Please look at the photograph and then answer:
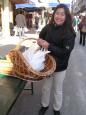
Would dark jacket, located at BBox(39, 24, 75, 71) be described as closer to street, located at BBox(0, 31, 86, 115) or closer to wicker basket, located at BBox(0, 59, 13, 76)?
wicker basket, located at BBox(0, 59, 13, 76)

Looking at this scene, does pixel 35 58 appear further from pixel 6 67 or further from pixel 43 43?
pixel 6 67

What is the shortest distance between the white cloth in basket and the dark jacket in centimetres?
19

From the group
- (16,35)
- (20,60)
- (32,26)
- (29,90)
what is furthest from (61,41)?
(32,26)

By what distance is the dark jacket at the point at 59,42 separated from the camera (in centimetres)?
429

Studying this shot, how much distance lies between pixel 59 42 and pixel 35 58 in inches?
20.2

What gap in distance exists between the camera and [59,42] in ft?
14.4

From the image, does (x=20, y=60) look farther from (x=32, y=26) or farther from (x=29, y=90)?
(x=32, y=26)

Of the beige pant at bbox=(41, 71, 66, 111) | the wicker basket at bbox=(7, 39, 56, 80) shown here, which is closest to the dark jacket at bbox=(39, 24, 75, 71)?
the beige pant at bbox=(41, 71, 66, 111)

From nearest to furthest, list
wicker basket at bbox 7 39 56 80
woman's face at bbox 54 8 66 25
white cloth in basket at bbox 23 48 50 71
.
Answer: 1. wicker basket at bbox 7 39 56 80
2. white cloth in basket at bbox 23 48 50 71
3. woman's face at bbox 54 8 66 25

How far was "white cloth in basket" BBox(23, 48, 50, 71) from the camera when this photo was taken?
3.95 m

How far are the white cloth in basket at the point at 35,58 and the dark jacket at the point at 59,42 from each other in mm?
192

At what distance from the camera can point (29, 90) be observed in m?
6.54

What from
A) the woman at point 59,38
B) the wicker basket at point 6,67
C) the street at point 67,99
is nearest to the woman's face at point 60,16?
the woman at point 59,38

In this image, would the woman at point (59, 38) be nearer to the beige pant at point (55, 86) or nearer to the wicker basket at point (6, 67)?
the beige pant at point (55, 86)
